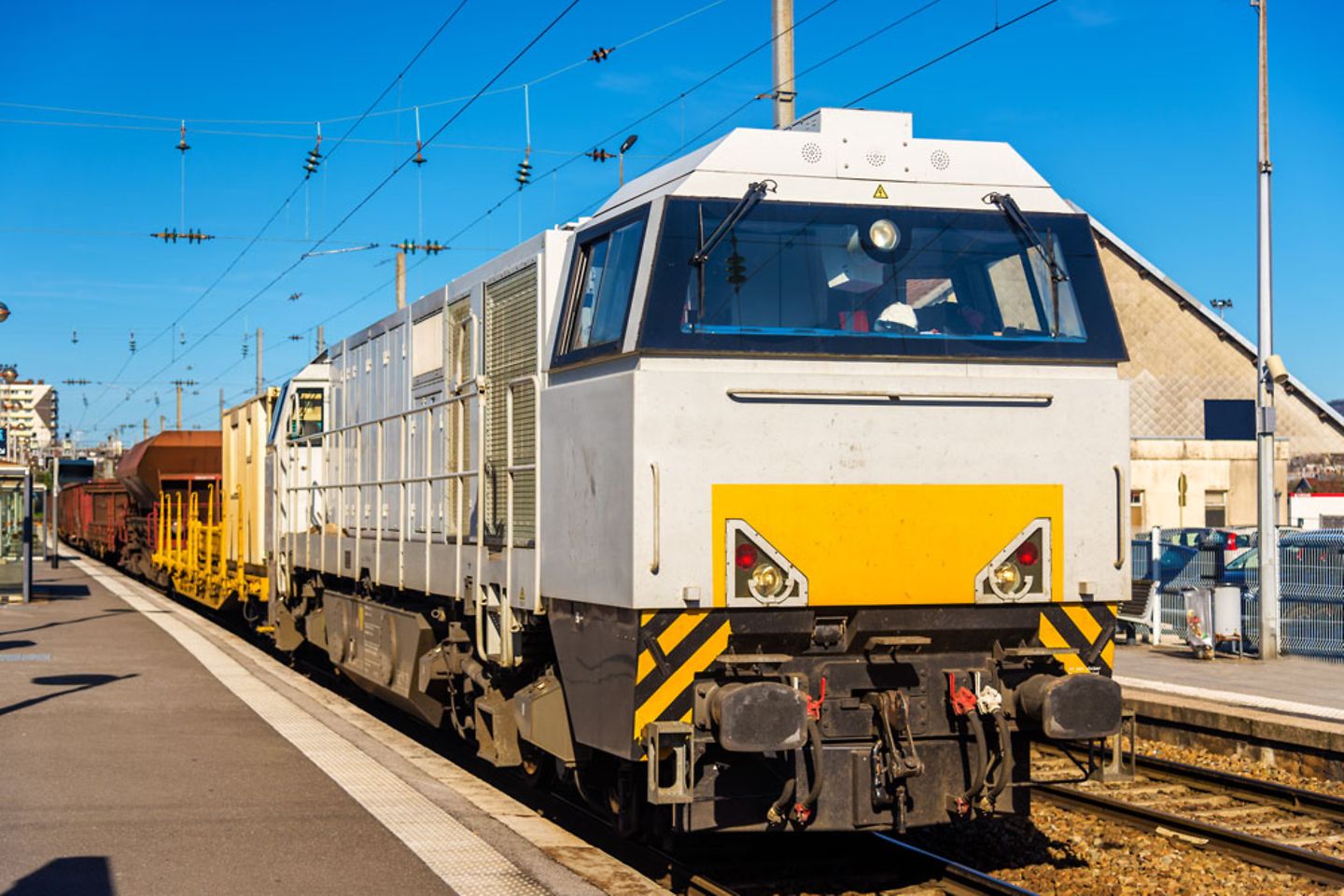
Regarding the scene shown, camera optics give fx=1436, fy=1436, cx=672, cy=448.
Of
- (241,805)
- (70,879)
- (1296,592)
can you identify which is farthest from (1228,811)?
(1296,592)

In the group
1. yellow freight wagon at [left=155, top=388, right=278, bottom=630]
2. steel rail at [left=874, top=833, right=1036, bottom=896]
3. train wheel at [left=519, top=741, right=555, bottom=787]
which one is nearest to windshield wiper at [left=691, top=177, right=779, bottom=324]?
steel rail at [left=874, top=833, right=1036, bottom=896]

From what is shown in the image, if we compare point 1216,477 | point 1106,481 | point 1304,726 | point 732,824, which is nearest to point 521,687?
point 732,824

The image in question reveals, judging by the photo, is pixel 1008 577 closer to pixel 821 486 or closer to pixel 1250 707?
pixel 821 486

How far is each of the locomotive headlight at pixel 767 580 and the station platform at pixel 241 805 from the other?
1739 mm

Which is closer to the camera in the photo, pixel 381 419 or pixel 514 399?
pixel 514 399

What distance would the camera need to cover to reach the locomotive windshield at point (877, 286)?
22.8ft

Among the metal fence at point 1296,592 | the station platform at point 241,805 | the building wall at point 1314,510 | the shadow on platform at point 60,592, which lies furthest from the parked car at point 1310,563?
the shadow on platform at point 60,592

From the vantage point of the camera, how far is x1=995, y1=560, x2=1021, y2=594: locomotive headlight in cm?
713

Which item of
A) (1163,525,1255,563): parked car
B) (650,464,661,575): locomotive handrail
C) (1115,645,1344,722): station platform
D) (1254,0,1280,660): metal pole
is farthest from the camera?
(1163,525,1255,563): parked car

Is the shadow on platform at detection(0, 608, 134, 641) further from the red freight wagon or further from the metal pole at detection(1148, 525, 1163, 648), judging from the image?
the metal pole at detection(1148, 525, 1163, 648)

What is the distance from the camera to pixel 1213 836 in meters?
8.95

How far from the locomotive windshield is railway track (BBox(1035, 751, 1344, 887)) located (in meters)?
2.93

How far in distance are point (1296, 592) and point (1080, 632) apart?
12021mm

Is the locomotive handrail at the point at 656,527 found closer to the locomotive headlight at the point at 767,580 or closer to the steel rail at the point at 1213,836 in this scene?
the locomotive headlight at the point at 767,580
